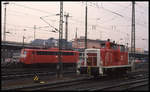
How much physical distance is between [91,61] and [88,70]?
1051mm

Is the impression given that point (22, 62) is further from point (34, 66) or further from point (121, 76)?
point (121, 76)

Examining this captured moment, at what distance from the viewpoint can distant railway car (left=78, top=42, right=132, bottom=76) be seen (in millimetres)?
16156

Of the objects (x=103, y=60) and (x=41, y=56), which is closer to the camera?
(x=103, y=60)

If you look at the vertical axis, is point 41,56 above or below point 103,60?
below

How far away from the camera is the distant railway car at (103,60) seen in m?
16.2

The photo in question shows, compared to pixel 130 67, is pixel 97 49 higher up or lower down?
higher up

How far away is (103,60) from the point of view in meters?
16.4

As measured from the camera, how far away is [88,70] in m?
16.2

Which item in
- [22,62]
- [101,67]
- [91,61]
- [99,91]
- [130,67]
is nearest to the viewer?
[99,91]

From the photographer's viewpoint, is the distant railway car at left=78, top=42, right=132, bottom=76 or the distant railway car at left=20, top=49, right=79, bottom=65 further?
the distant railway car at left=20, top=49, right=79, bottom=65

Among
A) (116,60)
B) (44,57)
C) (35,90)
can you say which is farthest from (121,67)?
(44,57)

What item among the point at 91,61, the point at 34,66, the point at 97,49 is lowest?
the point at 34,66

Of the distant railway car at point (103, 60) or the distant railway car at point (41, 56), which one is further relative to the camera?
the distant railway car at point (41, 56)

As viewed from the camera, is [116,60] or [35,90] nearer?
[35,90]
